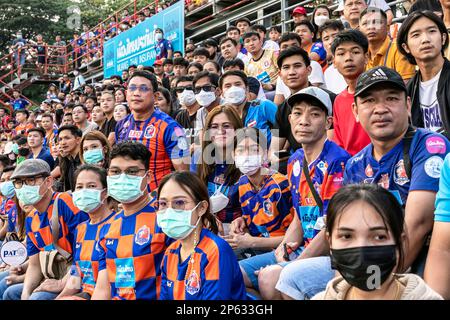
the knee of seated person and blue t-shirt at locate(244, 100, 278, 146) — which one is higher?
blue t-shirt at locate(244, 100, 278, 146)

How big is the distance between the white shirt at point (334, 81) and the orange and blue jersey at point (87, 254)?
294 centimetres

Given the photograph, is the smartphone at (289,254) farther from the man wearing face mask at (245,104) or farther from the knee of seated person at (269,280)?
the man wearing face mask at (245,104)

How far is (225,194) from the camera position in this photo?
453 centimetres

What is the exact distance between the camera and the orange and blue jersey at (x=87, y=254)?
160 inches

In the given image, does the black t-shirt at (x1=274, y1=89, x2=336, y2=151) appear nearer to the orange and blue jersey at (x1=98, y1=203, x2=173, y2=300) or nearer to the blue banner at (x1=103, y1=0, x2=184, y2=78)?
the orange and blue jersey at (x1=98, y1=203, x2=173, y2=300)

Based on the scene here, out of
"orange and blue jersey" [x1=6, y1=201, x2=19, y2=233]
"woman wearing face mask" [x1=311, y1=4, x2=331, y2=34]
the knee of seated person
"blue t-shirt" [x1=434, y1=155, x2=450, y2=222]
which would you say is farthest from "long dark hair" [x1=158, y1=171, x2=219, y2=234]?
"woman wearing face mask" [x1=311, y1=4, x2=331, y2=34]

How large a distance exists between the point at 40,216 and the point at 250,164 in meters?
2.28

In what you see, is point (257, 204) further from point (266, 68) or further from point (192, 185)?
point (266, 68)

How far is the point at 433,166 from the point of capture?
262 centimetres

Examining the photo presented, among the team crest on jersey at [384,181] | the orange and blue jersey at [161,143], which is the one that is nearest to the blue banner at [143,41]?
the orange and blue jersey at [161,143]

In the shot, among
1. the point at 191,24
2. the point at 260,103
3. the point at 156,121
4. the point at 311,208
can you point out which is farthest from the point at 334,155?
the point at 191,24

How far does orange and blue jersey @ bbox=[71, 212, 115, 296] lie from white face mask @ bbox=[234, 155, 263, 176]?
118 centimetres

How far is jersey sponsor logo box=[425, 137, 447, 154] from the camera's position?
105 inches
